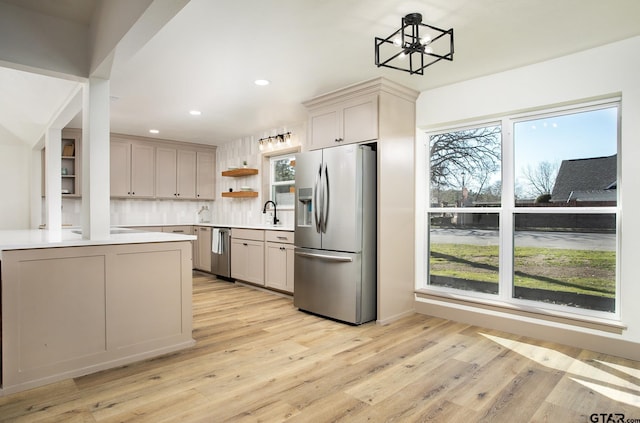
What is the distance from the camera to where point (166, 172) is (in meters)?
6.53

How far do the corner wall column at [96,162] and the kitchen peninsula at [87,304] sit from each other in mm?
248

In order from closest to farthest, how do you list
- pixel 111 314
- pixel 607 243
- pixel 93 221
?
pixel 111 314 → pixel 93 221 → pixel 607 243

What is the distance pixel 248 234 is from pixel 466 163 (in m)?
3.06

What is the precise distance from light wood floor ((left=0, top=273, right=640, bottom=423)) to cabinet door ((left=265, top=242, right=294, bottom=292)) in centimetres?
120

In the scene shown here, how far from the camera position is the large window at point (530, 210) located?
9.97 ft

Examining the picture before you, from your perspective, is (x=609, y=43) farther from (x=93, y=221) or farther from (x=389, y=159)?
(x=93, y=221)

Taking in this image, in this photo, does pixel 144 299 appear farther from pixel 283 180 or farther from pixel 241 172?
pixel 241 172

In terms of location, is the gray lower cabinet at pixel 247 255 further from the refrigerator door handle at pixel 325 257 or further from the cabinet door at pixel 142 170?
the cabinet door at pixel 142 170

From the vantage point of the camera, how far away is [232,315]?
12.8 feet

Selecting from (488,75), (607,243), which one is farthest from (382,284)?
(488,75)

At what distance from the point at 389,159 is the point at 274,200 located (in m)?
2.73

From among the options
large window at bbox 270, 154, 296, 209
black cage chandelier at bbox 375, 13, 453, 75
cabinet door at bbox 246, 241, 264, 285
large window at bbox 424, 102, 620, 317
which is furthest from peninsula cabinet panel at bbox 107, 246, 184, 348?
large window at bbox 270, 154, 296, 209

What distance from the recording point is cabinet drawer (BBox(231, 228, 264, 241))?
5.04 metres

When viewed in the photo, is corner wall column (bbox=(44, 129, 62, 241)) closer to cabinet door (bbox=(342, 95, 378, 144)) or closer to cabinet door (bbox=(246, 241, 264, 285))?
cabinet door (bbox=(246, 241, 264, 285))
